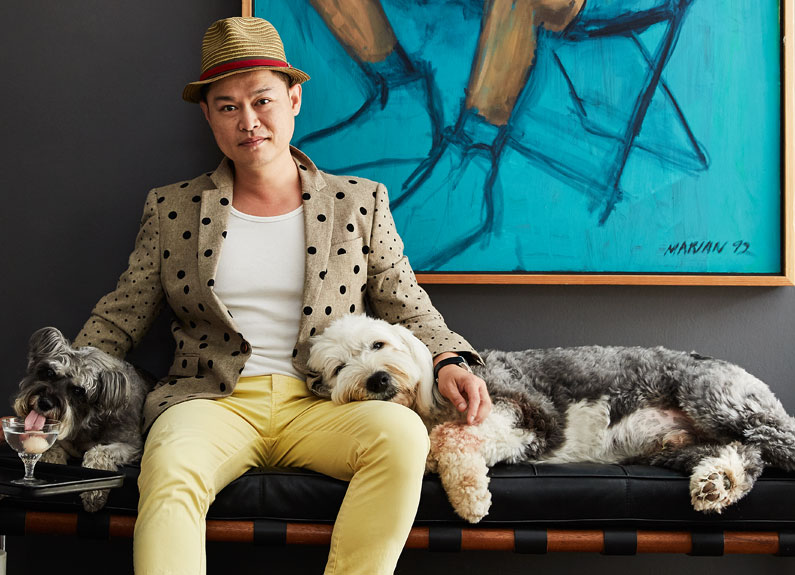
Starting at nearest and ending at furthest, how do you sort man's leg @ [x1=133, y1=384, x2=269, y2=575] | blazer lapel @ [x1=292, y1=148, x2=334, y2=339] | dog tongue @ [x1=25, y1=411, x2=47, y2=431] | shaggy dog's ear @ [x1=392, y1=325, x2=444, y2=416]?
1. man's leg @ [x1=133, y1=384, x2=269, y2=575]
2. dog tongue @ [x1=25, y1=411, x2=47, y2=431]
3. shaggy dog's ear @ [x1=392, y1=325, x2=444, y2=416]
4. blazer lapel @ [x1=292, y1=148, x2=334, y2=339]

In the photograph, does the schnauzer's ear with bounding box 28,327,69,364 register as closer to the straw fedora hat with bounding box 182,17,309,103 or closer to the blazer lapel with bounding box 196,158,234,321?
the blazer lapel with bounding box 196,158,234,321

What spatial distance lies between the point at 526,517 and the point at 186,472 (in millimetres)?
874

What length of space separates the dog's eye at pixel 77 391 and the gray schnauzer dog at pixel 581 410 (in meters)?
0.62

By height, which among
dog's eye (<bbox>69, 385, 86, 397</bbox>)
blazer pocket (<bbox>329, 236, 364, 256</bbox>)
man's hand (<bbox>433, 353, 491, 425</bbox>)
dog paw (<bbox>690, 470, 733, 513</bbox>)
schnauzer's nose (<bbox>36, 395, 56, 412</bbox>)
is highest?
blazer pocket (<bbox>329, 236, 364, 256</bbox>)

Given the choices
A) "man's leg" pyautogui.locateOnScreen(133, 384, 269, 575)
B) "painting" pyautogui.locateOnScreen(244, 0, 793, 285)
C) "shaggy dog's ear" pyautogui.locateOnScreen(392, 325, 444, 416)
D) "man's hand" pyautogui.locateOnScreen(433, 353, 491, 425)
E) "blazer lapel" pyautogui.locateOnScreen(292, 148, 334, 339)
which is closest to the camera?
"man's leg" pyautogui.locateOnScreen(133, 384, 269, 575)

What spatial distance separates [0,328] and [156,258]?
34.2 inches

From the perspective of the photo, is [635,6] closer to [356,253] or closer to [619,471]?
[356,253]

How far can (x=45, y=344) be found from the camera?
1842 mm

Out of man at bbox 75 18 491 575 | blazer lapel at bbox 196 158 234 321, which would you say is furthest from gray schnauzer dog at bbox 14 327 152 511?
blazer lapel at bbox 196 158 234 321

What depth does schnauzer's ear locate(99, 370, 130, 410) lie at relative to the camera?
1.89 metres

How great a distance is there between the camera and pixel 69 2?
8.36 ft

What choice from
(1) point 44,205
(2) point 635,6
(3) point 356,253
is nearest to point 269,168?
(3) point 356,253

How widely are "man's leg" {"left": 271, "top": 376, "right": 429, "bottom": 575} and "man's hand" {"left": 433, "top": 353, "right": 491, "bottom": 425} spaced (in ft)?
0.47

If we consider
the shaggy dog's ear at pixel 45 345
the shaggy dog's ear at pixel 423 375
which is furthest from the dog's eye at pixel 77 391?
the shaggy dog's ear at pixel 423 375
